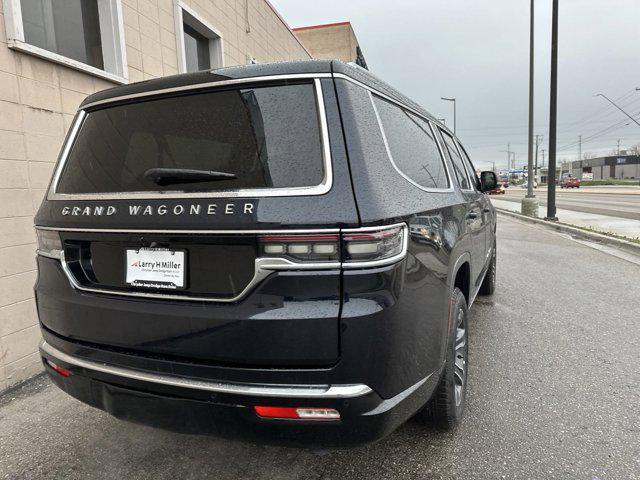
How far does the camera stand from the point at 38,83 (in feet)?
12.1

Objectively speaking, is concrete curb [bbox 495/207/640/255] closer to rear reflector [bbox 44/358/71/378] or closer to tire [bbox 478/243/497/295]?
tire [bbox 478/243/497/295]

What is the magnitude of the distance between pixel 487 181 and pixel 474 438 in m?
3.00

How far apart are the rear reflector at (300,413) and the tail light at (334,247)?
552 mm

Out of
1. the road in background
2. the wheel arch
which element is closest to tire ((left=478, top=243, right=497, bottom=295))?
the wheel arch

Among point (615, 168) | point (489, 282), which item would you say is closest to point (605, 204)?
point (489, 282)

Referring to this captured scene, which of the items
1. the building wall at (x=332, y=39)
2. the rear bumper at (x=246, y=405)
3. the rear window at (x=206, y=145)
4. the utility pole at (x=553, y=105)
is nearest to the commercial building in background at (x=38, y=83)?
the rear window at (x=206, y=145)

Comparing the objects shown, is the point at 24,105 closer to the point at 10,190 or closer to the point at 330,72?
the point at 10,190

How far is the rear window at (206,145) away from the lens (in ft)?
5.69

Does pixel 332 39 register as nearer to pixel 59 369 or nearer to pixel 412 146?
pixel 412 146

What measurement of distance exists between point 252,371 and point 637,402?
Result: 2712 millimetres

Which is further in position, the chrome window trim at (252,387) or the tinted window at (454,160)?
the tinted window at (454,160)

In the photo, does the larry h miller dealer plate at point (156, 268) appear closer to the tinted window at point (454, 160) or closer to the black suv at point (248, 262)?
the black suv at point (248, 262)

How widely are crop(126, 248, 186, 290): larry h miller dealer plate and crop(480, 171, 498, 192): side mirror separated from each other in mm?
3763

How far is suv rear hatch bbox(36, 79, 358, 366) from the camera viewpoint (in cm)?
163
